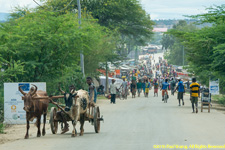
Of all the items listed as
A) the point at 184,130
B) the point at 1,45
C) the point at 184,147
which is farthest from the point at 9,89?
the point at 184,147

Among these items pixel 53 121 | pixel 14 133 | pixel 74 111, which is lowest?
pixel 14 133

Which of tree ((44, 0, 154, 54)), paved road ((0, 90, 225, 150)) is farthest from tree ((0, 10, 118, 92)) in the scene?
tree ((44, 0, 154, 54))

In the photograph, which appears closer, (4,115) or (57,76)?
(4,115)

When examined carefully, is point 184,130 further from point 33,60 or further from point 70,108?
point 33,60

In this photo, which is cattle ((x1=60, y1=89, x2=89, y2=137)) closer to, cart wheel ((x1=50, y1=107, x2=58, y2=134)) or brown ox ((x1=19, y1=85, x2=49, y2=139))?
cart wheel ((x1=50, y1=107, x2=58, y2=134))

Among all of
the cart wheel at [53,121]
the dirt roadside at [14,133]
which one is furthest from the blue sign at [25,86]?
the cart wheel at [53,121]

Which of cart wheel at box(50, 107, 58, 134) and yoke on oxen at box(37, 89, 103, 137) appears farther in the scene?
cart wheel at box(50, 107, 58, 134)

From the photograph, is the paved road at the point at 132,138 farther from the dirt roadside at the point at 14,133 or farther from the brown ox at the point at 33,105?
the dirt roadside at the point at 14,133

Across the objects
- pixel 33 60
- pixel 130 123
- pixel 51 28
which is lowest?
pixel 130 123

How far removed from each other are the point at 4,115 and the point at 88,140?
7457 millimetres

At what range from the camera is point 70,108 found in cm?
1401

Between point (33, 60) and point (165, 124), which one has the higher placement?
point (33, 60)

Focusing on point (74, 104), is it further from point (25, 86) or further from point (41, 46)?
point (41, 46)

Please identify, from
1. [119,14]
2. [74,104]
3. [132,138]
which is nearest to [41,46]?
[74,104]
